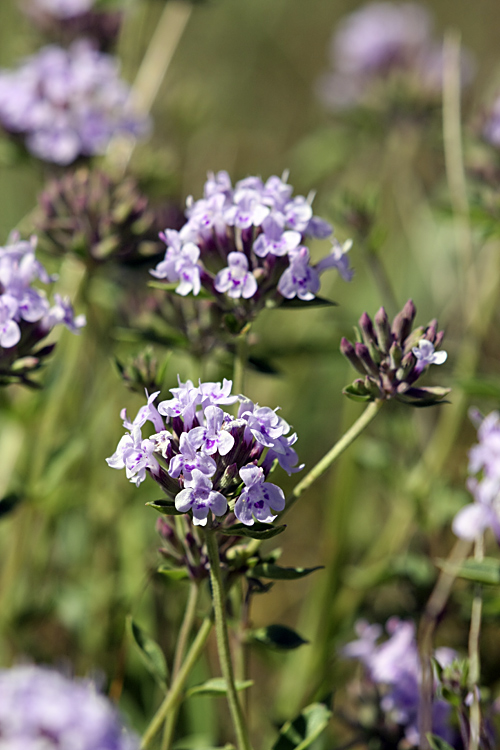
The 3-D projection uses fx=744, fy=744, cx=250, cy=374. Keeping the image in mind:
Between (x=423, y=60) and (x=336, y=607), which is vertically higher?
(x=423, y=60)

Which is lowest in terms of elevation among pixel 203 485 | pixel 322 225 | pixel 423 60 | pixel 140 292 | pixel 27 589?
pixel 27 589

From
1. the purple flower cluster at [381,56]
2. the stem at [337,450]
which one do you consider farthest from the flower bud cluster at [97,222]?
the purple flower cluster at [381,56]

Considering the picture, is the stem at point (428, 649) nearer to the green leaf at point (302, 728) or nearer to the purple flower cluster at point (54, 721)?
the green leaf at point (302, 728)

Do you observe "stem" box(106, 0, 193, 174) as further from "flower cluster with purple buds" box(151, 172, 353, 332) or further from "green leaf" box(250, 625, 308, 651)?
"green leaf" box(250, 625, 308, 651)

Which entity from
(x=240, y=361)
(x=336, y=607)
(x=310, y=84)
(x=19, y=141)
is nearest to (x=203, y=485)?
(x=240, y=361)

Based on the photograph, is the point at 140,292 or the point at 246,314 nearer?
the point at 246,314

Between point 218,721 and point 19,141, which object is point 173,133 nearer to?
point 19,141

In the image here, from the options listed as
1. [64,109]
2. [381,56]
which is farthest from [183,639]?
[381,56]

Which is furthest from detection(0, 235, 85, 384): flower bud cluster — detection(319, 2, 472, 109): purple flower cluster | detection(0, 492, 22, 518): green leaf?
detection(319, 2, 472, 109): purple flower cluster
